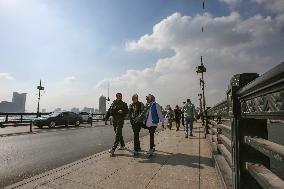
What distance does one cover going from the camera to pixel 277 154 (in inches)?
62.1

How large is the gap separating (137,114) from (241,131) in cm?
566

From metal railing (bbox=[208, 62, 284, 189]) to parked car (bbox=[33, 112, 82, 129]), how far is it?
20637 millimetres

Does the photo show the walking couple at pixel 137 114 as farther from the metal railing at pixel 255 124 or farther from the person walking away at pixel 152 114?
the metal railing at pixel 255 124

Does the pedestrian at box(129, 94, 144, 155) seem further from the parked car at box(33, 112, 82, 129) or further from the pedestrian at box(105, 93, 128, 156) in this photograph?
the parked car at box(33, 112, 82, 129)

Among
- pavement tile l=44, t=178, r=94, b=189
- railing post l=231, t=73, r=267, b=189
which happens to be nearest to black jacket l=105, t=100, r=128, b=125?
pavement tile l=44, t=178, r=94, b=189

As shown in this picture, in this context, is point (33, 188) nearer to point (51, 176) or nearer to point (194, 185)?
point (51, 176)

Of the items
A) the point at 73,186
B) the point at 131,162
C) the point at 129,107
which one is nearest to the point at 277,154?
the point at 73,186

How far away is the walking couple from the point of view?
7.90m

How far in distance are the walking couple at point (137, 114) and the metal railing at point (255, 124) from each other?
4600mm

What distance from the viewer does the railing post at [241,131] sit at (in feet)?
8.03

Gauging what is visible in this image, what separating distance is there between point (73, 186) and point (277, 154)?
12.2ft

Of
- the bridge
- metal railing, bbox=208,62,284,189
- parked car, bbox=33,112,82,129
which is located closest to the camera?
metal railing, bbox=208,62,284,189

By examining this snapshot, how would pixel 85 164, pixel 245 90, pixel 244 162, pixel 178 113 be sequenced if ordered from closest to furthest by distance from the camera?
pixel 245 90 < pixel 244 162 < pixel 85 164 < pixel 178 113

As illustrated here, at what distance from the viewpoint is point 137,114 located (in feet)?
26.6
